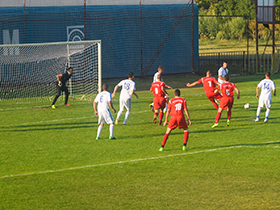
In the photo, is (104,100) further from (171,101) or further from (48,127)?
(48,127)

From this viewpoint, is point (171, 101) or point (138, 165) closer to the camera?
point (138, 165)

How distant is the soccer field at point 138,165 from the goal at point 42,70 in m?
9.22

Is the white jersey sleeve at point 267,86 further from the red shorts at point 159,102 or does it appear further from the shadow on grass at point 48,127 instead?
the shadow on grass at point 48,127

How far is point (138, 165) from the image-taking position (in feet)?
37.3

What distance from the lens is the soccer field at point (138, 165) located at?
29.5ft

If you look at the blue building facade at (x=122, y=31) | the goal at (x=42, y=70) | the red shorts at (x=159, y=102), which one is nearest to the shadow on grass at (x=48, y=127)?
the red shorts at (x=159, y=102)

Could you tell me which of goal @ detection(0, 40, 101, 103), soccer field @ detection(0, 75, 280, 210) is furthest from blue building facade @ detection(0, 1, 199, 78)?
soccer field @ detection(0, 75, 280, 210)

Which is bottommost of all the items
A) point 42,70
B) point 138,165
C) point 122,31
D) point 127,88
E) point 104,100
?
point 138,165

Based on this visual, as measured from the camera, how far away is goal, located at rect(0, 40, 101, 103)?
27.3m

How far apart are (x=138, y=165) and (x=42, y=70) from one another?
2048cm

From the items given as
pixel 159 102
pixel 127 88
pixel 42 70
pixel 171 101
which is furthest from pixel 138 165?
pixel 42 70

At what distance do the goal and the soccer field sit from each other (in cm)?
922

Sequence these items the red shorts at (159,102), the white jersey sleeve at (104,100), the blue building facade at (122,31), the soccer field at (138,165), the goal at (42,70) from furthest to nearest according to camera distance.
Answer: the blue building facade at (122,31), the goal at (42,70), the red shorts at (159,102), the white jersey sleeve at (104,100), the soccer field at (138,165)

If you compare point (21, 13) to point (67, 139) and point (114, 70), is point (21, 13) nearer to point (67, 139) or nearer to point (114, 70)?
point (114, 70)
